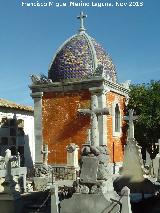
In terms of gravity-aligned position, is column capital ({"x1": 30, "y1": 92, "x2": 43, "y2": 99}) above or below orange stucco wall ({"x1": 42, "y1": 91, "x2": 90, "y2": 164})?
above

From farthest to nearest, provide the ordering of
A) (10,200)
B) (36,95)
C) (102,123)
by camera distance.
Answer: (36,95) → (102,123) → (10,200)

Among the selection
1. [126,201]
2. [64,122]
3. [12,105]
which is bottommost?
[126,201]

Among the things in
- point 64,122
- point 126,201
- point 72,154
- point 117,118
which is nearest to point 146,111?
point 117,118

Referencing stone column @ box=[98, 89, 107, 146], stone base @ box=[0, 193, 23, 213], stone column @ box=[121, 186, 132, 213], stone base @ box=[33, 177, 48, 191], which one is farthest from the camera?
stone column @ box=[98, 89, 107, 146]

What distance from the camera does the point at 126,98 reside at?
88.7ft

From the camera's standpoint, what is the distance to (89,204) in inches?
415

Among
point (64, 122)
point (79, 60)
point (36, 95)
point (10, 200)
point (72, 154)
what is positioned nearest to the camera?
point (10, 200)

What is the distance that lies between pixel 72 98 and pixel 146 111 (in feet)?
17.8

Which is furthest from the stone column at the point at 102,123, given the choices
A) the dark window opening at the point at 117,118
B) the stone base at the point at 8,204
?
the stone base at the point at 8,204

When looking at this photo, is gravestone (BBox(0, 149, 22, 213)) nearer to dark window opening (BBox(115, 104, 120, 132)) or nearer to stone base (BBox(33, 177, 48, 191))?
stone base (BBox(33, 177, 48, 191))

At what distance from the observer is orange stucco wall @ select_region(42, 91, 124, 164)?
2364 cm

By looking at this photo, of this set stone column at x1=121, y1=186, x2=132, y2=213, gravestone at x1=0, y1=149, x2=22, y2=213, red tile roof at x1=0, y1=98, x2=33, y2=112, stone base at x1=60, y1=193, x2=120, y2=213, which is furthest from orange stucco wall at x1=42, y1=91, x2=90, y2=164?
stone column at x1=121, y1=186, x2=132, y2=213

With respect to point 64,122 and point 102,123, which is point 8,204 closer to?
point 102,123

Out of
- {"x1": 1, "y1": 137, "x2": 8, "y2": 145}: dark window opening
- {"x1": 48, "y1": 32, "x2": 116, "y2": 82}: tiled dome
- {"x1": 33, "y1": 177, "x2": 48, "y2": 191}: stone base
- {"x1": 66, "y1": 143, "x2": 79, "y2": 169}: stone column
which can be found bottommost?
{"x1": 33, "y1": 177, "x2": 48, "y2": 191}: stone base
